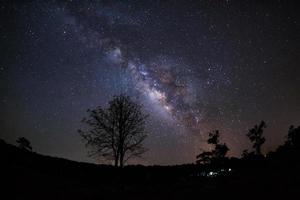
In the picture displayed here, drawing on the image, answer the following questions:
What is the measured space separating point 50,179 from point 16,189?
3841mm

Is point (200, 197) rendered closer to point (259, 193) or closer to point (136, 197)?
point (259, 193)

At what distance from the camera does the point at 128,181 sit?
Result: 107ft

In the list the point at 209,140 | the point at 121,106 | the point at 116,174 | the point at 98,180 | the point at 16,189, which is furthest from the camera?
the point at 209,140

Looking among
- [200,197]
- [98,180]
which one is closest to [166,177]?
[98,180]

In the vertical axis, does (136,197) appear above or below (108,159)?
below

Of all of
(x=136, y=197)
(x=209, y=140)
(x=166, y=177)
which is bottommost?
(x=136, y=197)

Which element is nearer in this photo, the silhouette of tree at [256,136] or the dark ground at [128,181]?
the dark ground at [128,181]

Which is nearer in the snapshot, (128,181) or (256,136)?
(128,181)

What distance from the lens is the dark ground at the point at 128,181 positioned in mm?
17094

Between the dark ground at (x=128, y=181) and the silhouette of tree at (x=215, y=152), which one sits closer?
the dark ground at (x=128, y=181)

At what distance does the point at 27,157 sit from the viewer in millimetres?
31781

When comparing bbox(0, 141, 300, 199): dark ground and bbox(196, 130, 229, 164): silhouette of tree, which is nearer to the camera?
bbox(0, 141, 300, 199): dark ground

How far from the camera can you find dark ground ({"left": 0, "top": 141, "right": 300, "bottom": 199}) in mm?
17094

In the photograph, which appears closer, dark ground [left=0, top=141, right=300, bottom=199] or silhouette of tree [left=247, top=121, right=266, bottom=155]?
dark ground [left=0, top=141, right=300, bottom=199]
